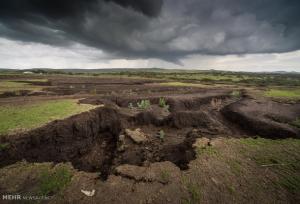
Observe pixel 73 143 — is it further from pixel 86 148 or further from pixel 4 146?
pixel 4 146

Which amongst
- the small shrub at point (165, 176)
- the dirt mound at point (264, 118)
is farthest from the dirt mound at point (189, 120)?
the small shrub at point (165, 176)

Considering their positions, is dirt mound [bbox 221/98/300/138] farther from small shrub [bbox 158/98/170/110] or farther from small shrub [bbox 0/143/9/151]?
small shrub [bbox 0/143/9/151]

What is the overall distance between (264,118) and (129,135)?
33.8ft

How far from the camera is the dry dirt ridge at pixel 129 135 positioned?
359 inches

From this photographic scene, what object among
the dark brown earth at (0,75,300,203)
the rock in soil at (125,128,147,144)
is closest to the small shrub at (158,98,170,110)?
the dark brown earth at (0,75,300,203)

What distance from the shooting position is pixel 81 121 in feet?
40.3

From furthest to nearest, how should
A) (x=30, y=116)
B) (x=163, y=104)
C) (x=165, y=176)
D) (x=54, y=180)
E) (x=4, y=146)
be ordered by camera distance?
1. (x=163, y=104)
2. (x=30, y=116)
3. (x=4, y=146)
4. (x=165, y=176)
5. (x=54, y=180)

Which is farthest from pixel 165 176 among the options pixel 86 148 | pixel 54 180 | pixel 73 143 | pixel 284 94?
pixel 284 94

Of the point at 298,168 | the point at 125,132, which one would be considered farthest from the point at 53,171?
the point at 298,168

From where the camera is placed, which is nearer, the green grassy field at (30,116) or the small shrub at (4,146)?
the small shrub at (4,146)

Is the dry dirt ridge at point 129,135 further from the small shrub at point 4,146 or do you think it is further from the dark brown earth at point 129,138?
the small shrub at point 4,146

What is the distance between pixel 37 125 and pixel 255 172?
10775 mm

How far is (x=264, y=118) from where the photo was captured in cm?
1427

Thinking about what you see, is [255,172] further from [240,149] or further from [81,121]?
[81,121]
